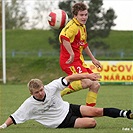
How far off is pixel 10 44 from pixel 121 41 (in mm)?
12286

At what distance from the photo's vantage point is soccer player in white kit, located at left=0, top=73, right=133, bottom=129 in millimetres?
9461

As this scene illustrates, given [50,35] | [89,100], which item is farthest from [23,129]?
[50,35]

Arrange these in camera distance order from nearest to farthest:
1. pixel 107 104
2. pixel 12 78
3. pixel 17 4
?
pixel 107 104
pixel 12 78
pixel 17 4

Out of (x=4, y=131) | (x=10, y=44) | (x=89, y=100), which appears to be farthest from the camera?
(x=10, y=44)

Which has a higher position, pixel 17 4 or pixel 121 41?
pixel 17 4

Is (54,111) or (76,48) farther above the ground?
(76,48)

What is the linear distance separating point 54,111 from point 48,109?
0.11 meters

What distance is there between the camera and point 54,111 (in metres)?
9.68

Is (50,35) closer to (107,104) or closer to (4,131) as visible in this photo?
(107,104)

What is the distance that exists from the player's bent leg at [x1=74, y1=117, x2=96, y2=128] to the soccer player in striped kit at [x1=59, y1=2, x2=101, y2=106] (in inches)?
42.4

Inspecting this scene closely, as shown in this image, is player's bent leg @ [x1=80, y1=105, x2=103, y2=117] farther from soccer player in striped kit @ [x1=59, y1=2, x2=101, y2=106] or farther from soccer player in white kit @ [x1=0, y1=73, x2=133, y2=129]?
soccer player in striped kit @ [x1=59, y1=2, x2=101, y2=106]

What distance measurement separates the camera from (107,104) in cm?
1574

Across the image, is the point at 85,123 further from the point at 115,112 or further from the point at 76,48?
the point at 76,48

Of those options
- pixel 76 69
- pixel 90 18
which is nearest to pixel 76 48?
pixel 76 69
